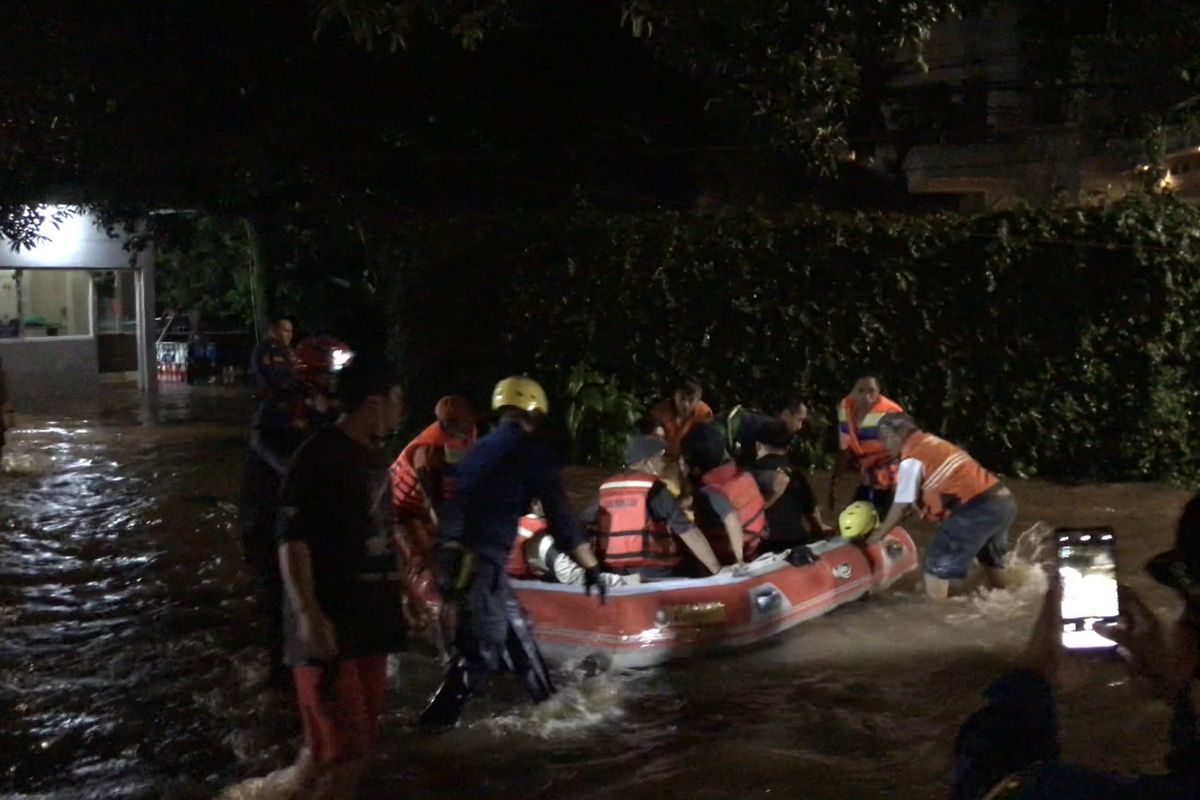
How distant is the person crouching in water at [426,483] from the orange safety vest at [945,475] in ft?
9.34

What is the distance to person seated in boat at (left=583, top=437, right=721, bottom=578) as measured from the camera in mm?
7973

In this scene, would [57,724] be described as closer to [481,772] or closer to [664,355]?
[481,772]

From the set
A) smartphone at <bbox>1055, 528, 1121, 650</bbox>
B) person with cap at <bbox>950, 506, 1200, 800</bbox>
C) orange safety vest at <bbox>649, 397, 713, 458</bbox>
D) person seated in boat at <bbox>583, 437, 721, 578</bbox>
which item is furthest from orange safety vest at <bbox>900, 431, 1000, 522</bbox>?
person with cap at <bbox>950, 506, 1200, 800</bbox>

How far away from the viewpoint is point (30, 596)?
10.2 m

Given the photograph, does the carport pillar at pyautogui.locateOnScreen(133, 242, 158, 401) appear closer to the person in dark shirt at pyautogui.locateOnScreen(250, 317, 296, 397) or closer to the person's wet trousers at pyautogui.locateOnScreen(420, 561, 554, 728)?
the person in dark shirt at pyautogui.locateOnScreen(250, 317, 296, 397)

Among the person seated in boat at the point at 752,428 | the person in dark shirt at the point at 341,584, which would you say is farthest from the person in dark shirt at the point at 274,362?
the person seated in boat at the point at 752,428

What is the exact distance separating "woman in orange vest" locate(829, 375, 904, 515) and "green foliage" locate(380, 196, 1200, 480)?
4.21m

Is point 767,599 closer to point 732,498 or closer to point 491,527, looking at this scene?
point 732,498

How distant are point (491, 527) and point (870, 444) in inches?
174

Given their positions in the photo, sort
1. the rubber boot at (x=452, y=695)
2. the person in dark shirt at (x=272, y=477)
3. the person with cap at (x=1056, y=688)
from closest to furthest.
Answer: the person with cap at (x=1056, y=688)
the rubber boot at (x=452, y=695)
the person in dark shirt at (x=272, y=477)

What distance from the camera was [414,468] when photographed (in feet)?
26.1

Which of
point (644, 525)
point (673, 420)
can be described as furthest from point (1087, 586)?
point (673, 420)

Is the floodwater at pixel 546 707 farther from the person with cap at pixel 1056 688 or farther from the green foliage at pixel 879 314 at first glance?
the green foliage at pixel 879 314

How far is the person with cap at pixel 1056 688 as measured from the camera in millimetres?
2396
